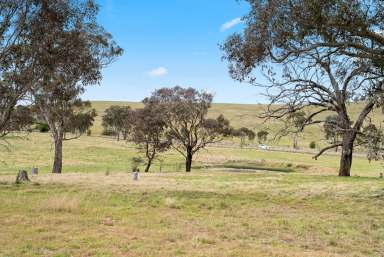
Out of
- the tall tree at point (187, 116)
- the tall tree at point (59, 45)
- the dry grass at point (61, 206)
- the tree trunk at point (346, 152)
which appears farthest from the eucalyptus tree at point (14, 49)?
the tall tree at point (187, 116)

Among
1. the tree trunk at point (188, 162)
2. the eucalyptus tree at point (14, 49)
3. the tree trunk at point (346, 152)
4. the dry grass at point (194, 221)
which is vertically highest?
the eucalyptus tree at point (14, 49)

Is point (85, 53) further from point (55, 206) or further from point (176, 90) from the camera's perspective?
point (176, 90)

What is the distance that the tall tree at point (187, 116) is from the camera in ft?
161

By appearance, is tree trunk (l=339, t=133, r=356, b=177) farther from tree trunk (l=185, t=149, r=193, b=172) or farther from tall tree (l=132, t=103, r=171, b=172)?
tall tree (l=132, t=103, r=171, b=172)

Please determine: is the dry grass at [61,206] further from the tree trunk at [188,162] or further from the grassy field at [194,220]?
the tree trunk at [188,162]

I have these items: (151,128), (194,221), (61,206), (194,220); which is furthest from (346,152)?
(151,128)

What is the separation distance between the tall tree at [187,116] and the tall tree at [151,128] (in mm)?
698

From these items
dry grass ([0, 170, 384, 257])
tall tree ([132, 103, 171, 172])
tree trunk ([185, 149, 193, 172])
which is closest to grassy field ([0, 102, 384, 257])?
dry grass ([0, 170, 384, 257])

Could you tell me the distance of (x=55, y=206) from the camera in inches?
545

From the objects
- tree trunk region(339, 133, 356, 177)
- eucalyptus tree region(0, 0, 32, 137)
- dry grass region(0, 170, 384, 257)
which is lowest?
dry grass region(0, 170, 384, 257)

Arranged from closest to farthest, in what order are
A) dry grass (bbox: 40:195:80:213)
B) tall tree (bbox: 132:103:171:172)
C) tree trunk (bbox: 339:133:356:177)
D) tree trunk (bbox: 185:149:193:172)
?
1. dry grass (bbox: 40:195:80:213)
2. tree trunk (bbox: 339:133:356:177)
3. tree trunk (bbox: 185:149:193:172)
4. tall tree (bbox: 132:103:171:172)

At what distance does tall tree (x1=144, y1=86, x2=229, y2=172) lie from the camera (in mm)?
48938

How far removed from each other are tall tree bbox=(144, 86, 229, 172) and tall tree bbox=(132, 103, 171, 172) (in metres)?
0.70

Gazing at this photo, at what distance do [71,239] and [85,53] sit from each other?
15243 mm
